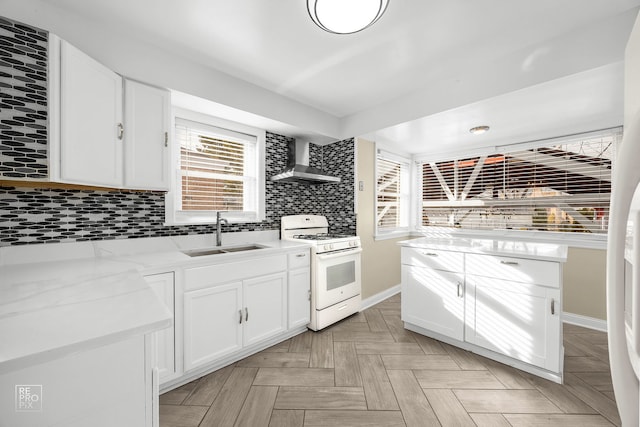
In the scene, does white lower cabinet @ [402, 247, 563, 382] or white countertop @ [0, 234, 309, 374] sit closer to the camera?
white countertop @ [0, 234, 309, 374]

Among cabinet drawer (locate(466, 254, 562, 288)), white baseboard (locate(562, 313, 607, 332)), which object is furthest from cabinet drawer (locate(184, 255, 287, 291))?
white baseboard (locate(562, 313, 607, 332))

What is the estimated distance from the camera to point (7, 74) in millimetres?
1362

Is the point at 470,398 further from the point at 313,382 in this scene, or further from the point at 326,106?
the point at 326,106

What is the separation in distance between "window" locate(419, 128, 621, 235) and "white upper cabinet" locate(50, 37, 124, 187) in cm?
390

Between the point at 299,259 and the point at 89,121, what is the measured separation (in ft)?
6.10

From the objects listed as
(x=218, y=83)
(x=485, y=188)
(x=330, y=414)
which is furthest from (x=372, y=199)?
(x=330, y=414)

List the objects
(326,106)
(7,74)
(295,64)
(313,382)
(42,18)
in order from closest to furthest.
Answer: (7,74)
(42,18)
(313,382)
(295,64)
(326,106)

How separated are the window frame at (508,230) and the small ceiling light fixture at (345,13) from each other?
269 centimetres

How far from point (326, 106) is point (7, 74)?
2393 millimetres

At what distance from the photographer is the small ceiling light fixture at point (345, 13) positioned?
1.47 m

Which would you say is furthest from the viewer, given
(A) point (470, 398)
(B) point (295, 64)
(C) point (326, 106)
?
(C) point (326, 106)

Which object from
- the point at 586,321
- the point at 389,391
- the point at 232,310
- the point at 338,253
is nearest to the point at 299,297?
the point at 338,253

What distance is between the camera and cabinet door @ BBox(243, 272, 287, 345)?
2.19 meters

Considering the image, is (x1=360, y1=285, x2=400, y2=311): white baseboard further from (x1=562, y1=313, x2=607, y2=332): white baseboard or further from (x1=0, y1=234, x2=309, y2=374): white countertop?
(x1=0, y1=234, x2=309, y2=374): white countertop
